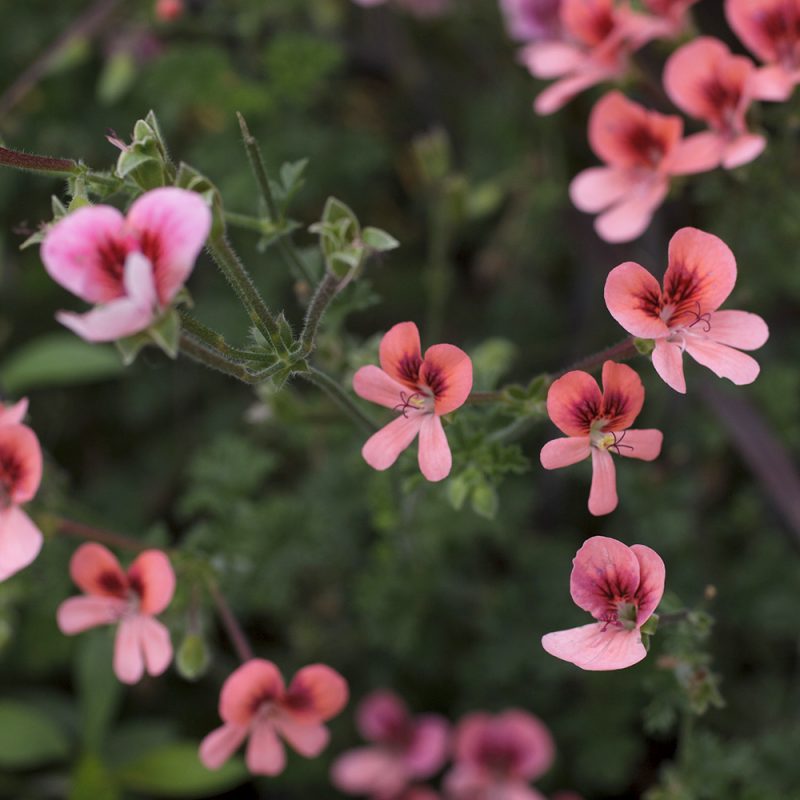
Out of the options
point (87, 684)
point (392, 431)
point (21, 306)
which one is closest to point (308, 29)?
point (21, 306)

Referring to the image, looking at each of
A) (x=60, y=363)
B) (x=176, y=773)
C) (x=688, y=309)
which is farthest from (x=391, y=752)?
(x=688, y=309)

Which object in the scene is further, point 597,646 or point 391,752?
point 391,752

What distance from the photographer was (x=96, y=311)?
2.93ft

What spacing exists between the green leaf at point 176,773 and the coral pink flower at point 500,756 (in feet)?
1.34

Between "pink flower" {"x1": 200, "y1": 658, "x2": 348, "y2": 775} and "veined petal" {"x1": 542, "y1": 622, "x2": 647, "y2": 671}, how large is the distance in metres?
0.34

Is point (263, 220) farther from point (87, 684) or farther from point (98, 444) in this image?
point (98, 444)

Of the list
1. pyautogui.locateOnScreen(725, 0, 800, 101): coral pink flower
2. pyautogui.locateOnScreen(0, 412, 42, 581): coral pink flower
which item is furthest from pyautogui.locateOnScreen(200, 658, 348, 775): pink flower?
pyautogui.locateOnScreen(725, 0, 800, 101): coral pink flower

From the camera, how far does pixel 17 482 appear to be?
1.24m

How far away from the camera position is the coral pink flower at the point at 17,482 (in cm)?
117

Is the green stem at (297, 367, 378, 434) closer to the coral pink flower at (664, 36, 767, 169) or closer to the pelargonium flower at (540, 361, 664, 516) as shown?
the pelargonium flower at (540, 361, 664, 516)

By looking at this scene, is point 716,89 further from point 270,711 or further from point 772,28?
point 270,711

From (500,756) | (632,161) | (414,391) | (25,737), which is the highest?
(632,161)

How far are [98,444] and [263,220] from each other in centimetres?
143

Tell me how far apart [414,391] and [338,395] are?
0.34 ft
